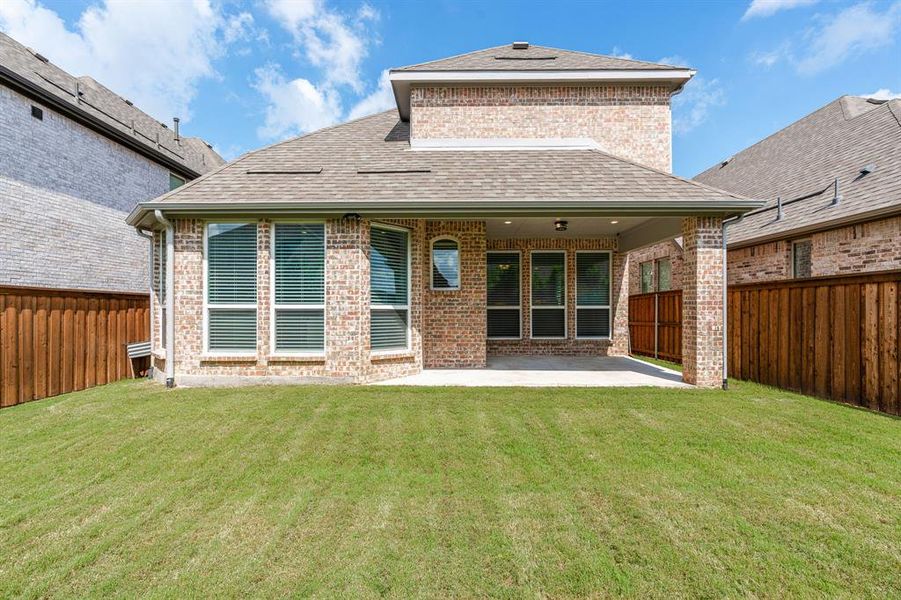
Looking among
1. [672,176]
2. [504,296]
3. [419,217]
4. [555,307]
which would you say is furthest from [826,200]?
[419,217]

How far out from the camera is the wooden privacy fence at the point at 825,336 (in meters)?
5.23

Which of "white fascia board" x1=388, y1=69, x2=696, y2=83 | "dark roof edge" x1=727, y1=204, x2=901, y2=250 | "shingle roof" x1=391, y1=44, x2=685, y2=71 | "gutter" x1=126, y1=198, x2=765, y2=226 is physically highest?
"shingle roof" x1=391, y1=44, x2=685, y2=71

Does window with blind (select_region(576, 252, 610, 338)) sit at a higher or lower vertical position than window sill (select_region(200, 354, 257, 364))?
higher

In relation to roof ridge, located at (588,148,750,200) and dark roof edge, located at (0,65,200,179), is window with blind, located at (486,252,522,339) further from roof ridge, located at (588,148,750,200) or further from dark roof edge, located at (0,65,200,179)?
dark roof edge, located at (0,65,200,179)

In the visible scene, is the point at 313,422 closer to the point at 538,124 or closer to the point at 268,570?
the point at 268,570

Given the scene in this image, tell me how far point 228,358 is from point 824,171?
13857 millimetres

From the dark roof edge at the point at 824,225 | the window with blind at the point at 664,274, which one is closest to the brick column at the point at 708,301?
the dark roof edge at the point at 824,225

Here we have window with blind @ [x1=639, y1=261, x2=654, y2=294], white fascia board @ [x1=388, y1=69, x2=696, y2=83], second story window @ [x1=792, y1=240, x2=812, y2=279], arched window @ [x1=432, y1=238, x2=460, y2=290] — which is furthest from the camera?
window with blind @ [x1=639, y1=261, x2=654, y2=294]

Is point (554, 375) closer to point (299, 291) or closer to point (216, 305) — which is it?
point (299, 291)

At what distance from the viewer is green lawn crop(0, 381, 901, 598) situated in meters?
2.26

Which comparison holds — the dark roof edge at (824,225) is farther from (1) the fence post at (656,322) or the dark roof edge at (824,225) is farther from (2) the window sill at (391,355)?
(2) the window sill at (391,355)

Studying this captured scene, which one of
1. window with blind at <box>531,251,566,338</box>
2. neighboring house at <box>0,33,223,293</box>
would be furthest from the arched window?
neighboring house at <box>0,33,223,293</box>

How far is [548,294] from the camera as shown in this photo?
1084cm

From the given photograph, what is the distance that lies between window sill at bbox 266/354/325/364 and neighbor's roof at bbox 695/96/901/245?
9765mm
